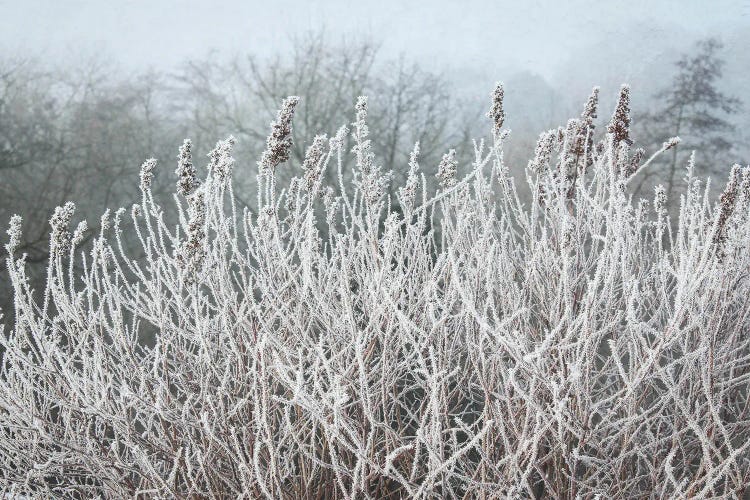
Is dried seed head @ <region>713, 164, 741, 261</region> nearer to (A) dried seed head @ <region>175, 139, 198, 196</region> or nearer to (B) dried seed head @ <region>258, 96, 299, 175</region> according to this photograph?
(B) dried seed head @ <region>258, 96, 299, 175</region>

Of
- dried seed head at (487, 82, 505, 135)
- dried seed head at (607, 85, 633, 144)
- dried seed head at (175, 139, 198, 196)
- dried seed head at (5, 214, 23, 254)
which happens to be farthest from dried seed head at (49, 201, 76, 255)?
dried seed head at (607, 85, 633, 144)

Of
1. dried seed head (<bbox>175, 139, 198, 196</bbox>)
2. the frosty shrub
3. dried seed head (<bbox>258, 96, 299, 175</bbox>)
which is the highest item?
dried seed head (<bbox>258, 96, 299, 175</bbox>)

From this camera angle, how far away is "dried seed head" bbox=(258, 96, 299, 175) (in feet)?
7.42

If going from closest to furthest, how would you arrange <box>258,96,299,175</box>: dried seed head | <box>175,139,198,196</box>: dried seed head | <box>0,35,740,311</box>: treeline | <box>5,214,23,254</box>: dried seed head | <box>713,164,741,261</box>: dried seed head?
<box>258,96,299,175</box>: dried seed head, <box>175,139,198,196</box>: dried seed head, <box>713,164,741,261</box>: dried seed head, <box>5,214,23,254</box>: dried seed head, <box>0,35,740,311</box>: treeline

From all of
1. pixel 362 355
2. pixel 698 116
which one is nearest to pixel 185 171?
pixel 362 355

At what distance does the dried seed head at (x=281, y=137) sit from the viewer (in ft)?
7.42

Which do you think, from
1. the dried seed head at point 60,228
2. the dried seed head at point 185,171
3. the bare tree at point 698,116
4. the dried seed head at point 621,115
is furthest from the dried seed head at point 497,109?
the bare tree at point 698,116

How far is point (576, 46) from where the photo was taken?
1839cm

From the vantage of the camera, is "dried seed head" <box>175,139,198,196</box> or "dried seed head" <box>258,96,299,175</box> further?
"dried seed head" <box>175,139,198,196</box>

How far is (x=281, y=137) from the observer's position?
2314 millimetres

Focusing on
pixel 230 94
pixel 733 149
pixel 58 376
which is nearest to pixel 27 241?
pixel 230 94

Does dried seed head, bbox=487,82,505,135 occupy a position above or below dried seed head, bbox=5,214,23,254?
above

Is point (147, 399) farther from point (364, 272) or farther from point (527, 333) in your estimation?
point (527, 333)

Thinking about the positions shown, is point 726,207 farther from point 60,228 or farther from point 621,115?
point 60,228
